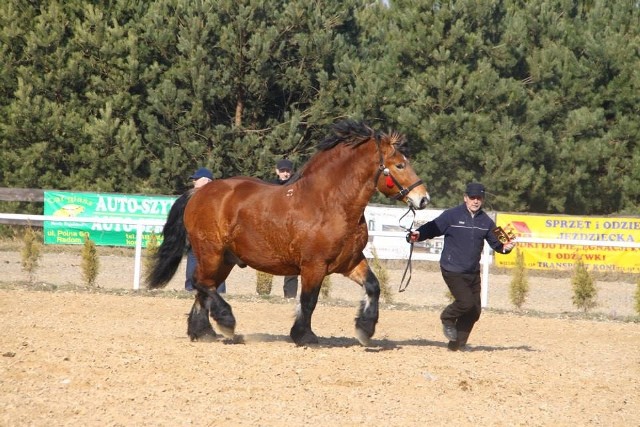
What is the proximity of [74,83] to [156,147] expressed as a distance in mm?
2669

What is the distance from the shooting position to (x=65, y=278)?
1695 cm

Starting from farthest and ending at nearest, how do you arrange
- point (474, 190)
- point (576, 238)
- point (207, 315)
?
point (576, 238)
point (207, 315)
point (474, 190)

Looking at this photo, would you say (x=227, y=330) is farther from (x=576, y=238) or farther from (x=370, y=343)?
(x=576, y=238)

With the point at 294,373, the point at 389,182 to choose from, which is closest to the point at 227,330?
the point at 294,373

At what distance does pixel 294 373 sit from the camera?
7.50 m

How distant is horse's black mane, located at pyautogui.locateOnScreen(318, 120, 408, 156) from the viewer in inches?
352

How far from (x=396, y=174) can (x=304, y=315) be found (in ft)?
5.17

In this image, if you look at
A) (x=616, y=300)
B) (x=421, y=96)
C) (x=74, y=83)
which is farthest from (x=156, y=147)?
(x=616, y=300)

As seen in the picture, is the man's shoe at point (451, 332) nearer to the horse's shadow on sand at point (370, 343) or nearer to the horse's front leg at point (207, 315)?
the horse's shadow on sand at point (370, 343)

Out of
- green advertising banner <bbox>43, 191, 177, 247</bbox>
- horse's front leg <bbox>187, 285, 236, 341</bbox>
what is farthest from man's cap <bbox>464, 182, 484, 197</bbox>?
green advertising banner <bbox>43, 191, 177, 247</bbox>

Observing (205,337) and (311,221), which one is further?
(205,337)

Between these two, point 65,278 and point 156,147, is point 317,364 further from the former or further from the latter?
point 156,147

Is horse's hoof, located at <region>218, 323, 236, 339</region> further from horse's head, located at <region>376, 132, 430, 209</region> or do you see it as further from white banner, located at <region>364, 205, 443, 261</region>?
white banner, located at <region>364, 205, 443, 261</region>

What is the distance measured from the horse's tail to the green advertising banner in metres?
10.4
